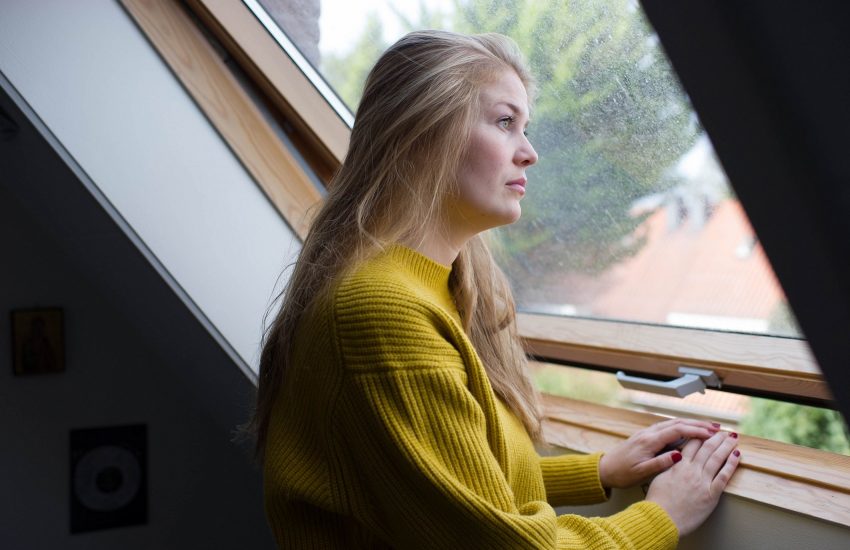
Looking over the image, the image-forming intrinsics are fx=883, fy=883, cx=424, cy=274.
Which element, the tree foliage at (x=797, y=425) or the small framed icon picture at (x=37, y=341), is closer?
the tree foliage at (x=797, y=425)

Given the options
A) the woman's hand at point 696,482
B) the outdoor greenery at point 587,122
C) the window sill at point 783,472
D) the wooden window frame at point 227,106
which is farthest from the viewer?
the wooden window frame at point 227,106

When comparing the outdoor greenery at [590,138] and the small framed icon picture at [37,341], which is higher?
the outdoor greenery at [590,138]

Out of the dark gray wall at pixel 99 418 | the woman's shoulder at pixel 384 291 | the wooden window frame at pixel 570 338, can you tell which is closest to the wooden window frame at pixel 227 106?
the wooden window frame at pixel 570 338

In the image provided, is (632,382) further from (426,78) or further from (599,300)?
(426,78)

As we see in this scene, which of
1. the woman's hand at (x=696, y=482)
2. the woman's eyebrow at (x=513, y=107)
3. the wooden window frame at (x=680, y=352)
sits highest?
the woman's eyebrow at (x=513, y=107)

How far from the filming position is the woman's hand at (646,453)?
1445 mm

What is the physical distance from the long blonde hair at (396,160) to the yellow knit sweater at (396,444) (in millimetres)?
59

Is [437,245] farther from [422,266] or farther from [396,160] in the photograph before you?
[396,160]

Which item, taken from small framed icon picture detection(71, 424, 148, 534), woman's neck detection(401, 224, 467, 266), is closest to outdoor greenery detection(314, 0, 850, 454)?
woman's neck detection(401, 224, 467, 266)

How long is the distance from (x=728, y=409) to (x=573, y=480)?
32cm

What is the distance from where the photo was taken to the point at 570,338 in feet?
6.46

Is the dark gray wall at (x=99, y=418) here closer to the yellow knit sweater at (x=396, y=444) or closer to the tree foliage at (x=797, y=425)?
the yellow knit sweater at (x=396, y=444)

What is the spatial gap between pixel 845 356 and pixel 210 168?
1.60 metres

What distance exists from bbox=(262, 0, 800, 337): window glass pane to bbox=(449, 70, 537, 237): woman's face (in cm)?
20
